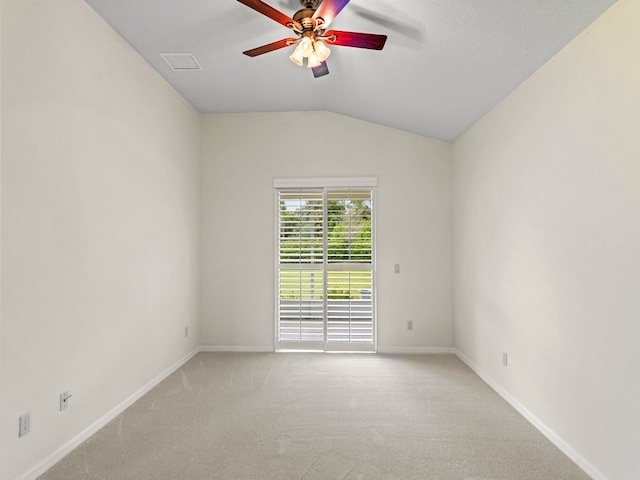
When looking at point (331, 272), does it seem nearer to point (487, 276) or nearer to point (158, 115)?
point (487, 276)

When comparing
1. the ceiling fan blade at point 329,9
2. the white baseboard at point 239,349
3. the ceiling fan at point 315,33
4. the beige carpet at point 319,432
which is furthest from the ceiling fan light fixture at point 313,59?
the white baseboard at point 239,349

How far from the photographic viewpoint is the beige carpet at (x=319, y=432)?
2.05 meters

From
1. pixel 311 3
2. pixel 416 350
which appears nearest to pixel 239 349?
pixel 416 350

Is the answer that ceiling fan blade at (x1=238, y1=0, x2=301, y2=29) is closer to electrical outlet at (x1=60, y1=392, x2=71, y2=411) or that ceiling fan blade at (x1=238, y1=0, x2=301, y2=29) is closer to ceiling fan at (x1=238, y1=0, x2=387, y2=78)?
ceiling fan at (x1=238, y1=0, x2=387, y2=78)

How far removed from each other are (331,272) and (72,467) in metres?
3.00

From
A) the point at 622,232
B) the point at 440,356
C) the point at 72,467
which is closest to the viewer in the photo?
the point at 622,232

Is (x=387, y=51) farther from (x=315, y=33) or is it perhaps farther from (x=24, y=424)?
(x=24, y=424)

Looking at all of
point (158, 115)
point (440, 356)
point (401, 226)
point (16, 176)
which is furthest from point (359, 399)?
point (158, 115)

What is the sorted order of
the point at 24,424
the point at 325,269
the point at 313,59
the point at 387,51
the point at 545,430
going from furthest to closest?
1. the point at 325,269
2. the point at 387,51
3. the point at 545,430
4. the point at 313,59
5. the point at 24,424

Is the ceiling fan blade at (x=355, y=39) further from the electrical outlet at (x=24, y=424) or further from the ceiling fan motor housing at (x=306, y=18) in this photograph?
the electrical outlet at (x=24, y=424)

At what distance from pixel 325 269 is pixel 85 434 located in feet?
9.16

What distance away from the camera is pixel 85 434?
236 cm

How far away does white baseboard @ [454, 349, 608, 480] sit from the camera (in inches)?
79.1

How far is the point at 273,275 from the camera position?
4.42 m
